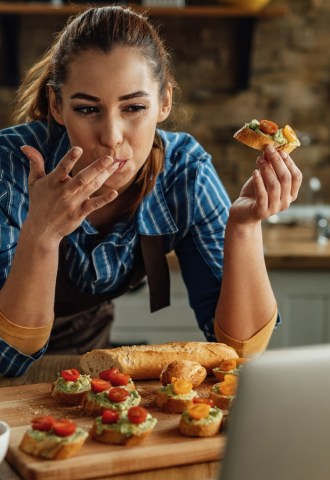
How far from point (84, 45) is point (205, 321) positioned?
2.42ft

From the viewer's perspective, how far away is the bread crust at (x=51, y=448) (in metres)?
1.27

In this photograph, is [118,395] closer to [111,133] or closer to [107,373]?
[107,373]

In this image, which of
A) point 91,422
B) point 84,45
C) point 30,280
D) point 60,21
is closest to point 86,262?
point 30,280

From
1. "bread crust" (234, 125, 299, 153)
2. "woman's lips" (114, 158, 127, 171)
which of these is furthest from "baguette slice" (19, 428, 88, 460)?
"bread crust" (234, 125, 299, 153)

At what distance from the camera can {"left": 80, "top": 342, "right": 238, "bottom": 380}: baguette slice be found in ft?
5.62

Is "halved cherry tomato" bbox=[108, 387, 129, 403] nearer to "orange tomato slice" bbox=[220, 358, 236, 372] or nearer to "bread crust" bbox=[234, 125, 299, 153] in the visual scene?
"orange tomato slice" bbox=[220, 358, 236, 372]

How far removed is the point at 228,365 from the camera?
1.71m

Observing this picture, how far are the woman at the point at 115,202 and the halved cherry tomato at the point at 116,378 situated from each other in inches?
11.4

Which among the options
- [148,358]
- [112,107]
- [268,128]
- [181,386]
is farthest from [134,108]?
[181,386]

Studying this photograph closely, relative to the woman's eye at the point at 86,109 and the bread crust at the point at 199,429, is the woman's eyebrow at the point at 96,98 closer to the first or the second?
the woman's eye at the point at 86,109

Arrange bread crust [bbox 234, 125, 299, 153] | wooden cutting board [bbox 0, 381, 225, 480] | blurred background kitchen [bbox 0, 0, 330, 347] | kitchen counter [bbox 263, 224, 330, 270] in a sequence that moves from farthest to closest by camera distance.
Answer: blurred background kitchen [bbox 0, 0, 330, 347] → kitchen counter [bbox 263, 224, 330, 270] → bread crust [bbox 234, 125, 299, 153] → wooden cutting board [bbox 0, 381, 225, 480]

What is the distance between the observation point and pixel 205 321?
2117 millimetres

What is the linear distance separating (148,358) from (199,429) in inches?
14.7

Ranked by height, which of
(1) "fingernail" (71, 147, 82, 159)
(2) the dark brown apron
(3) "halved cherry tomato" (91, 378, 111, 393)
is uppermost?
(1) "fingernail" (71, 147, 82, 159)
